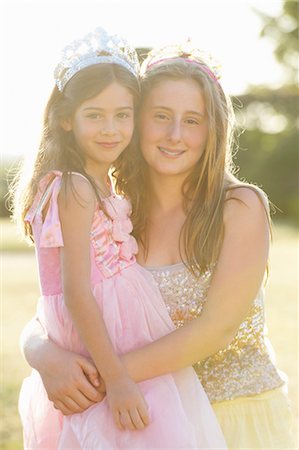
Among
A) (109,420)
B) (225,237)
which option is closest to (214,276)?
(225,237)

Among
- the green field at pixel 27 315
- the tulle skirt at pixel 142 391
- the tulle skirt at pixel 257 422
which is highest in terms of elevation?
the tulle skirt at pixel 142 391

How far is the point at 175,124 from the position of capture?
10.6 feet

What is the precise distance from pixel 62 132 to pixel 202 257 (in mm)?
743

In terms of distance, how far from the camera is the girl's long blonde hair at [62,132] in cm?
315

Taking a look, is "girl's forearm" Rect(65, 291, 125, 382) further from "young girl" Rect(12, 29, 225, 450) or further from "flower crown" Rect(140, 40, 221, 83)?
"flower crown" Rect(140, 40, 221, 83)

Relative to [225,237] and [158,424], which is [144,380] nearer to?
[158,424]

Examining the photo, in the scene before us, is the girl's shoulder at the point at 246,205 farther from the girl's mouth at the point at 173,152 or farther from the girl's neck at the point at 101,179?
the girl's neck at the point at 101,179

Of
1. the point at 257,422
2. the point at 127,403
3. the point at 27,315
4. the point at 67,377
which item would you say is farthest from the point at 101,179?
the point at 27,315

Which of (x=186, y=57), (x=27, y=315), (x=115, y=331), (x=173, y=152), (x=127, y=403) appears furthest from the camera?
(x=27, y=315)

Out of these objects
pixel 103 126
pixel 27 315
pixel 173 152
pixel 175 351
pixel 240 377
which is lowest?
pixel 27 315

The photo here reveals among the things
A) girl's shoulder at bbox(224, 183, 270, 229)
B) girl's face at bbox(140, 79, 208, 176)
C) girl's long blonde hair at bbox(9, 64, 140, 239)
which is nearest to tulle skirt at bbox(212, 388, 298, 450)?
girl's shoulder at bbox(224, 183, 270, 229)

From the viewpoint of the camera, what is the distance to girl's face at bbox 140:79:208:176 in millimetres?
3225

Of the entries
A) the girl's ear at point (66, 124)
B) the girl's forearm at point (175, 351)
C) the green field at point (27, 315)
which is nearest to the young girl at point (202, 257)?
the girl's forearm at point (175, 351)

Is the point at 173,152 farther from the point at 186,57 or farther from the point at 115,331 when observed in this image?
the point at 115,331
